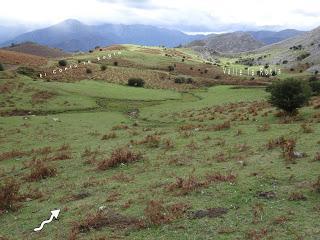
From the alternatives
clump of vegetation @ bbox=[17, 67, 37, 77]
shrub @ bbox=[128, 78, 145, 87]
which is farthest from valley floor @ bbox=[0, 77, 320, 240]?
shrub @ bbox=[128, 78, 145, 87]

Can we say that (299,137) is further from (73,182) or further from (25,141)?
(25,141)

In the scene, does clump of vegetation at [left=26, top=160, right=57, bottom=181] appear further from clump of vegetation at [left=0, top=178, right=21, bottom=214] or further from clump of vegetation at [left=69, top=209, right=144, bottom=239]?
clump of vegetation at [left=69, top=209, right=144, bottom=239]

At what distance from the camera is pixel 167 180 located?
20328mm

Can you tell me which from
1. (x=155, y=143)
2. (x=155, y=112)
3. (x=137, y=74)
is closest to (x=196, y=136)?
(x=155, y=143)

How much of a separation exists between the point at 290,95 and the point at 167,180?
19.7 m

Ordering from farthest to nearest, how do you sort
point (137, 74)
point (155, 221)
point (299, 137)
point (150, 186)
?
point (137, 74) → point (299, 137) → point (150, 186) → point (155, 221)

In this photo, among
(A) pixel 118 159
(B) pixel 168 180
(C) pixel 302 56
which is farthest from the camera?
(C) pixel 302 56

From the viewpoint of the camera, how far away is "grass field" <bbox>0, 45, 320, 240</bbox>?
1483cm

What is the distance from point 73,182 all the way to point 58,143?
14382 mm

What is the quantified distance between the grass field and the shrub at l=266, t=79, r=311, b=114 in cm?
127

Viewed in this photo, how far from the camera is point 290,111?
37656 mm

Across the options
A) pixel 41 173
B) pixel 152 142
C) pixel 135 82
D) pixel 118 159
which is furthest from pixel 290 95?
pixel 135 82

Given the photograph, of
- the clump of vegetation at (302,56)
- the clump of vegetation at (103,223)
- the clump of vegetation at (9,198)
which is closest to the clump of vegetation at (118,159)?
the clump of vegetation at (9,198)

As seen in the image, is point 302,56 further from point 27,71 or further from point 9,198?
point 9,198
